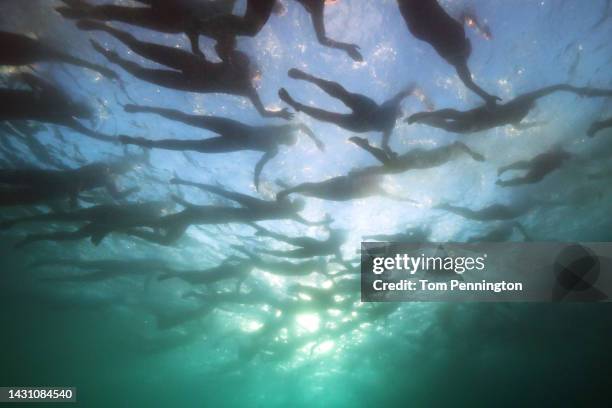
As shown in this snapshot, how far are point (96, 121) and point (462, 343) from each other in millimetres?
28559

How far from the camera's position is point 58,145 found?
39.5 ft

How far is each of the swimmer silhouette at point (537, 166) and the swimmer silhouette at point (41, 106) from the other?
44.6 feet

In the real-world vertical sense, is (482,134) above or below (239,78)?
above

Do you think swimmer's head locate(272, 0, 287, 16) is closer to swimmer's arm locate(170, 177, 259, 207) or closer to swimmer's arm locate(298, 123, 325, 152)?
swimmer's arm locate(298, 123, 325, 152)

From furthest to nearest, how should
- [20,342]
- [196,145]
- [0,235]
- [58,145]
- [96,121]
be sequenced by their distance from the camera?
[20,342]
[0,235]
[58,145]
[96,121]
[196,145]

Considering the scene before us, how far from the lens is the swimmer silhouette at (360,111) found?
23.9 feet

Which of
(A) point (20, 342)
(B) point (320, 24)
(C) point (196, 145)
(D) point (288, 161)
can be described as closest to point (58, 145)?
(C) point (196, 145)

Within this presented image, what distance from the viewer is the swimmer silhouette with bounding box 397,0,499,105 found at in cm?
598

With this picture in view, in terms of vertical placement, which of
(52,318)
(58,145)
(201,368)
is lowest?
(201,368)

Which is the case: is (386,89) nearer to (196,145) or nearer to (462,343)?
(196,145)

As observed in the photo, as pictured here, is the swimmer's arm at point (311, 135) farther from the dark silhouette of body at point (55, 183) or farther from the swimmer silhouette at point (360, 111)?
the dark silhouette of body at point (55, 183)

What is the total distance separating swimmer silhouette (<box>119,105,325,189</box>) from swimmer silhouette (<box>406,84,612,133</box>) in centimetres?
323

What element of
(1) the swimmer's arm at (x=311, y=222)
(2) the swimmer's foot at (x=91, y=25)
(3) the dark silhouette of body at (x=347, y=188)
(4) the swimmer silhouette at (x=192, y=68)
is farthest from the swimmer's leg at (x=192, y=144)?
(1) the swimmer's arm at (x=311, y=222)

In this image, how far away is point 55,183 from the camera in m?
13.1
